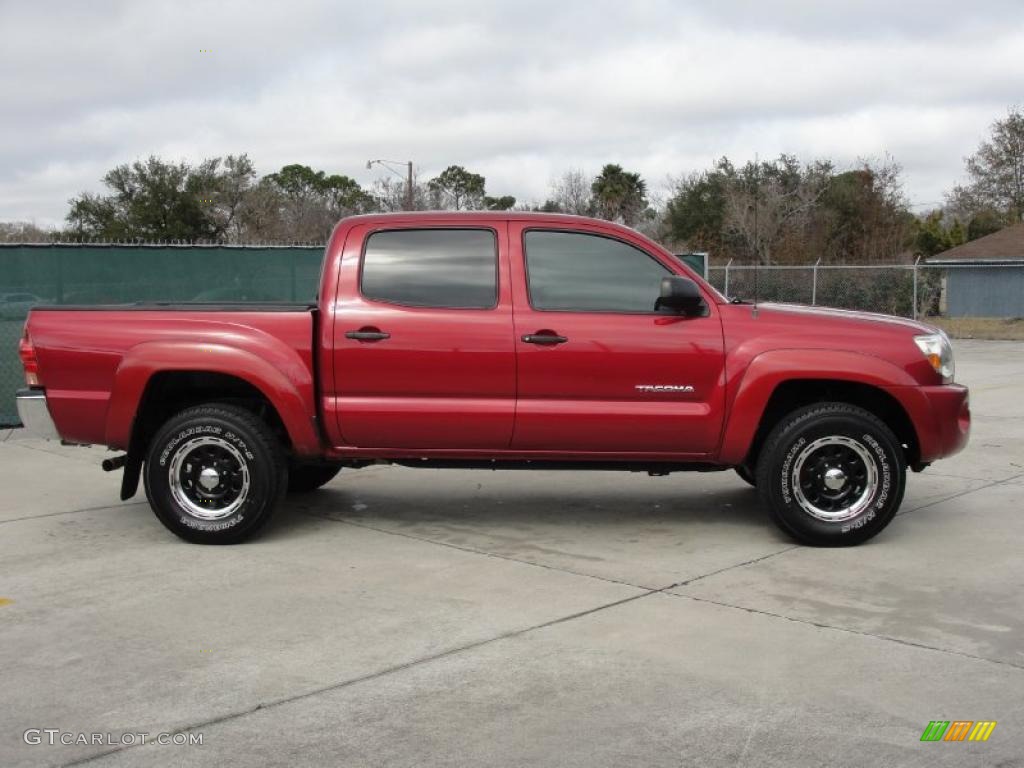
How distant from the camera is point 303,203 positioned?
5562 cm

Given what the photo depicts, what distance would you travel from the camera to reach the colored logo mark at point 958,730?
12.9 ft

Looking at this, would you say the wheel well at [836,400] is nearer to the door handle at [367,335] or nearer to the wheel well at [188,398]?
the door handle at [367,335]

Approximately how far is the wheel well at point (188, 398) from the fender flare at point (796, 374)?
2.71 m

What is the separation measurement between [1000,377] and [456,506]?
1155 cm

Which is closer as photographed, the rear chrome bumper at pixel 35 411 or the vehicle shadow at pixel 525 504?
the rear chrome bumper at pixel 35 411

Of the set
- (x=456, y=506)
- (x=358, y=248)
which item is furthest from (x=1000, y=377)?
(x=358, y=248)

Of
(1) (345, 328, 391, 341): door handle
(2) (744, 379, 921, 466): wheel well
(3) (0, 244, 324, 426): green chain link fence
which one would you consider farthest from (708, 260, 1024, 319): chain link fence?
(1) (345, 328, 391, 341): door handle

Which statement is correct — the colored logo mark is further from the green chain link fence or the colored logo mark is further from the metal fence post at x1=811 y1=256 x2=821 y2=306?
the metal fence post at x1=811 y1=256 x2=821 y2=306

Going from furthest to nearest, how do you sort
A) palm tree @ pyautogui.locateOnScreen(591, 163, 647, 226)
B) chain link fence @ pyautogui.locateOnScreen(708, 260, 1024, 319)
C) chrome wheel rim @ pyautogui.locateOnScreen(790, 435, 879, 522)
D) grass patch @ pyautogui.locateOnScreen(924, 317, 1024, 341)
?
1. palm tree @ pyautogui.locateOnScreen(591, 163, 647, 226)
2. chain link fence @ pyautogui.locateOnScreen(708, 260, 1024, 319)
3. grass patch @ pyautogui.locateOnScreen(924, 317, 1024, 341)
4. chrome wheel rim @ pyautogui.locateOnScreen(790, 435, 879, 522)

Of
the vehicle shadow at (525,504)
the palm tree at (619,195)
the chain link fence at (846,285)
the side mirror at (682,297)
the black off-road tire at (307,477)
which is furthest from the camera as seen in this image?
the palm tree at (619,195)

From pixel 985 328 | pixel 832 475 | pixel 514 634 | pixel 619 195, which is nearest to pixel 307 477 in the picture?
pixel 514 634

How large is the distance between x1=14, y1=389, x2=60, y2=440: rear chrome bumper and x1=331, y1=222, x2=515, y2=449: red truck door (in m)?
1.73

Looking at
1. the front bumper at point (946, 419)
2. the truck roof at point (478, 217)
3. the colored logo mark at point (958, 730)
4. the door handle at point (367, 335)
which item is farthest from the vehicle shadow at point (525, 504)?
the colored logo mark at point (958, 730)

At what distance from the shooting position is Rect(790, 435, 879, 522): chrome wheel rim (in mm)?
6566
